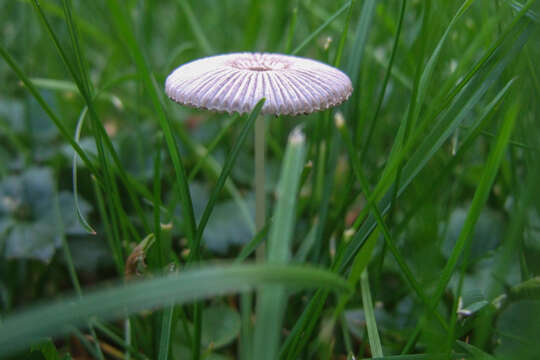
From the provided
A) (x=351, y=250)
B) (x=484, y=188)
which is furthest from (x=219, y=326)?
(x=484, y=188)

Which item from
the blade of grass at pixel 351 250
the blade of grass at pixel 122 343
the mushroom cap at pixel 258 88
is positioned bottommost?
the blade of grass at pixel 122 343

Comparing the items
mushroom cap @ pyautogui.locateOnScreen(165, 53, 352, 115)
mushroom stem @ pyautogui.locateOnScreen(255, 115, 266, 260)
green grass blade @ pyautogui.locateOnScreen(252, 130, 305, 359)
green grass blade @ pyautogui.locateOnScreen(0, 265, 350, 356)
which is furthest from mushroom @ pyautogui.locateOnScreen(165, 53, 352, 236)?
green grass blade @ pyautogui.locateOnScreen(0, 265, 350, 356)

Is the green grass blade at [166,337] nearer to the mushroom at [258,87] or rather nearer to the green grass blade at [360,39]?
the mushroom at [258,87]

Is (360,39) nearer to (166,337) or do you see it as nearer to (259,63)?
(259,63)

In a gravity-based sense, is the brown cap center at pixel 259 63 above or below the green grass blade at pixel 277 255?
above

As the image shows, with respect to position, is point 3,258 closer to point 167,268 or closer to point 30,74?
point 167,268

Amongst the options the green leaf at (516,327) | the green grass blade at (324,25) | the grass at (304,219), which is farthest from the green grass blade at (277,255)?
the green grass blade at (324,25)

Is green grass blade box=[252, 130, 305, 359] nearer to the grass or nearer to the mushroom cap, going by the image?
the grass

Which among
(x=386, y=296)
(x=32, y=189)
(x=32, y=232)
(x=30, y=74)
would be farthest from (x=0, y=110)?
(x=386, y=296)
